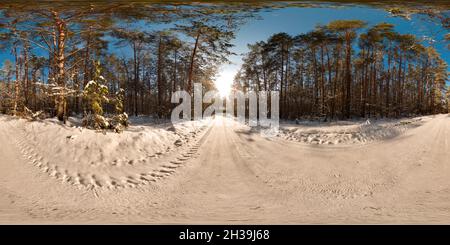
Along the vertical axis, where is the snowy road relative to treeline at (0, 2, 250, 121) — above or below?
below

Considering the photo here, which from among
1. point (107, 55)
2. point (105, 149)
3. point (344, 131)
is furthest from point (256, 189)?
point (107, 55)

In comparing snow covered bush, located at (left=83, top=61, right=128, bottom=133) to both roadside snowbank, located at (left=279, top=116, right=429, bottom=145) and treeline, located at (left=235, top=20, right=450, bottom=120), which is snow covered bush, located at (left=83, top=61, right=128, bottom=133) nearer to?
treeline, located at (left=235, top=20, right=450, bottom=120)

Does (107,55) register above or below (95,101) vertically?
above

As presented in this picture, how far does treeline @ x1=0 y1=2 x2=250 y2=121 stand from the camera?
157 cm

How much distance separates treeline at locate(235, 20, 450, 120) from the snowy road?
231mm

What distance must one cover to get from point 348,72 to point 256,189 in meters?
0.85

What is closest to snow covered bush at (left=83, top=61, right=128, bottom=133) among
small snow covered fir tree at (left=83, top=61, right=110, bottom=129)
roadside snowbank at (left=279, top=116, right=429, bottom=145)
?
small snow covered fir tree at (left=83, top=61, right=110, bottom=129)

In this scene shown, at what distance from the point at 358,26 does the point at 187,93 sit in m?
1.10

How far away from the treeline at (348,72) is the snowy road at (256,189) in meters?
0.23

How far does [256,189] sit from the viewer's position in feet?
4.99

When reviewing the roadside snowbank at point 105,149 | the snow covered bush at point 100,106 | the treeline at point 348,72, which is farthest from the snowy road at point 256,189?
the snow covered bush at point 100,106

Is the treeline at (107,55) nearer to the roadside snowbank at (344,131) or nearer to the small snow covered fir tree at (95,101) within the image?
the small snow covered fir tree at (95,101)

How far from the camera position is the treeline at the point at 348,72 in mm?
1623

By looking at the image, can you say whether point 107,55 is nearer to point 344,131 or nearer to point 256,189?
point 256,189
